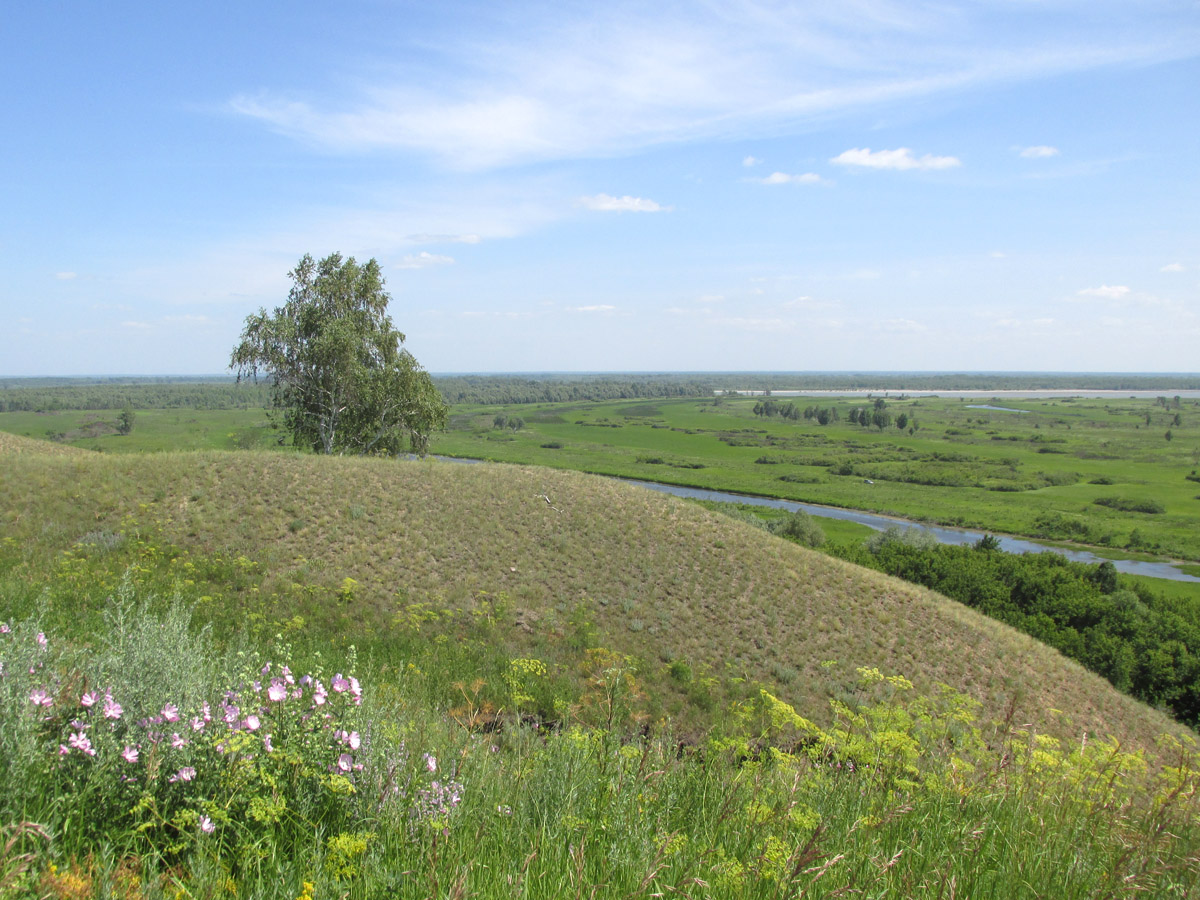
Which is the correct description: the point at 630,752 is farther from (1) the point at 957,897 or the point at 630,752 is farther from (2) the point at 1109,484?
(2) the point at 1109,484


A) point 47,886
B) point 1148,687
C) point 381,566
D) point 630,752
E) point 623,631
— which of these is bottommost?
point 1148,687

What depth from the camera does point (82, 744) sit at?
2.58 metres

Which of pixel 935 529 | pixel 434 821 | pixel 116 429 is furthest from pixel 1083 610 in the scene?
pixel 116 429

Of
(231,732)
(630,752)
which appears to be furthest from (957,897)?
(231,732)

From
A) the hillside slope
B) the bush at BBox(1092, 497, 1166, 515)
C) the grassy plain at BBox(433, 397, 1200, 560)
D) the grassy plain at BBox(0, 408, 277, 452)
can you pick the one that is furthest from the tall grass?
the bush at BBox(1092, 497, 1166, 515)

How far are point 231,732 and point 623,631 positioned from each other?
42.8 feet

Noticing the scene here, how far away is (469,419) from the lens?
430 feet

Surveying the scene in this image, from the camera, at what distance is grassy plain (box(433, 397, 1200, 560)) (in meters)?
63.2

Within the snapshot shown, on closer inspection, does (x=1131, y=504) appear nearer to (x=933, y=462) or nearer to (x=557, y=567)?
(x=933, y=462)

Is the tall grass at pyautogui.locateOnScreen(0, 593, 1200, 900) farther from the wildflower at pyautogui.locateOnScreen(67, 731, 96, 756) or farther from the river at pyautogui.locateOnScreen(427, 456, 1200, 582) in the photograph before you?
the river at pyautogui.locateOnScreen(427, 456, 1200, 582)

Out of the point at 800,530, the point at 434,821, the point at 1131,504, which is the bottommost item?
the point at 1131,504

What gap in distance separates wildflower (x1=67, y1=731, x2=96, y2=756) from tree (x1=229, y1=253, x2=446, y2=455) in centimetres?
2643

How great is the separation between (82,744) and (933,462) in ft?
347

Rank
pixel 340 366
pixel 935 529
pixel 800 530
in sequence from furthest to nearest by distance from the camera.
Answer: pixel 935 529 < pixel 800 530 < pixel 340 366
